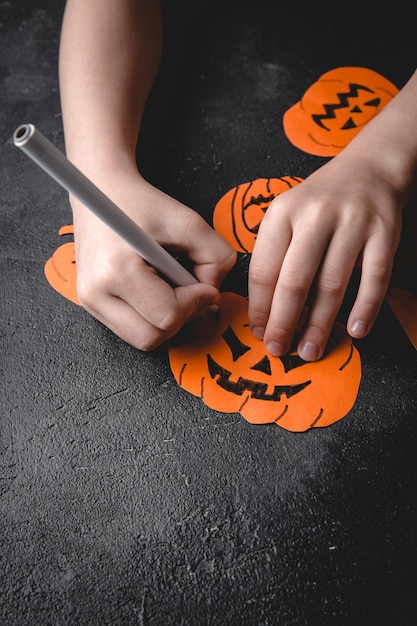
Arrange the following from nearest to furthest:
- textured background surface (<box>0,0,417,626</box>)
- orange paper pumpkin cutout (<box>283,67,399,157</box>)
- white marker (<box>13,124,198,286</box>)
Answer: white marker (<box>13,124,198,286</box>) < textured background surface (<box>0,0,417,626</box>) < orange paper pumpkin cutout (<box>283,67,399,157</box>)

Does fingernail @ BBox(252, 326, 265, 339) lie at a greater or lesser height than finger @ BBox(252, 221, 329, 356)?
lesser

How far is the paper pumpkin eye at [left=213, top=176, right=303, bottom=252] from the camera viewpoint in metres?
0.59

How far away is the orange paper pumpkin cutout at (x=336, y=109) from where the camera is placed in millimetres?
651

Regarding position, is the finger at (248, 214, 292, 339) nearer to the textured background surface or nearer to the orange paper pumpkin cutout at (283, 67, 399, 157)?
the textured background surface

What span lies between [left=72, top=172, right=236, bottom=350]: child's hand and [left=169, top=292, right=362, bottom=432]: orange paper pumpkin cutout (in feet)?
0.11

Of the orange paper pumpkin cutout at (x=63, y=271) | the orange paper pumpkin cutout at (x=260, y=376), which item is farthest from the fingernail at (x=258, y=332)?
the orange paper pumpkin cutout at (x=63, y=271)

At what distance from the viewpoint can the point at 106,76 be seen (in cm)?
61

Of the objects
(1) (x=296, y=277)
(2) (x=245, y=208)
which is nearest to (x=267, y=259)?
(1) (x=296, y=277)

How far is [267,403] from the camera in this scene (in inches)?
19.8

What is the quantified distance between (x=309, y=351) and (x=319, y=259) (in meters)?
0.09

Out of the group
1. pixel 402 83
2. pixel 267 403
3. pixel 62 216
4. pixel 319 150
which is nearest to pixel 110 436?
pixel 267 403

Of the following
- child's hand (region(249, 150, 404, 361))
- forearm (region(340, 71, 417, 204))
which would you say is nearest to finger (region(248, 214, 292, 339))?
child's hand (region(249, 150, 404, 361))

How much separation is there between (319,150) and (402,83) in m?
0.15

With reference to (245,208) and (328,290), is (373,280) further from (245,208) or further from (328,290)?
(245,208)
